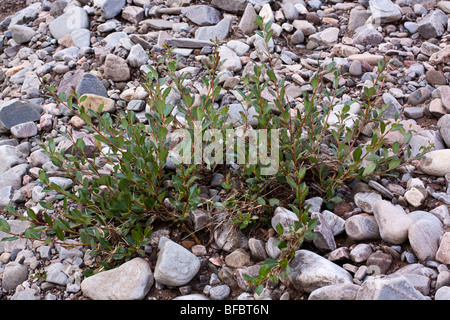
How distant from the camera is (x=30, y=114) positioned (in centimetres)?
341

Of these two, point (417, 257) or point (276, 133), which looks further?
point (276, 133)

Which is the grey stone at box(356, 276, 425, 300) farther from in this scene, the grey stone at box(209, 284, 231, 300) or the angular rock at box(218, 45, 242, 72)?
the angular rock at box(218, 45, 242, 72)

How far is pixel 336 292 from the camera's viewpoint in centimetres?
192

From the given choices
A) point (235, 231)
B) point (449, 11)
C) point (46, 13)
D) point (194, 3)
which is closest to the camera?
point (235, 231)

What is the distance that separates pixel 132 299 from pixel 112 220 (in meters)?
0.51

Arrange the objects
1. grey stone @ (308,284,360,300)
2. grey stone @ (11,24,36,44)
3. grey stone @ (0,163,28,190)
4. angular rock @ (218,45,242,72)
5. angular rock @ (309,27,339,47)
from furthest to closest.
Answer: grey stone @ (11,24,36,44), angular rock @ (309,27,339,47), angular rock @ (218,45,242,72), grey stone @ (0,163,28,190), grey stone @ (308,284,360,300)

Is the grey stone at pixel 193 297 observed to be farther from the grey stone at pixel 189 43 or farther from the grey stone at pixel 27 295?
the grey stone at pixel 189 43

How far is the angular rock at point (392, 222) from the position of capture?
217 centimetres

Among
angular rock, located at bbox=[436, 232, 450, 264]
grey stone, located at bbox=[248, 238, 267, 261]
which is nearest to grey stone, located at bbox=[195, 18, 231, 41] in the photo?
grey stone, located at bbox=[248, 238, 267, 261]

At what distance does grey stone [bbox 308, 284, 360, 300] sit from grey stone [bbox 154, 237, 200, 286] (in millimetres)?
601

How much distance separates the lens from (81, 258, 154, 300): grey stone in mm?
2127

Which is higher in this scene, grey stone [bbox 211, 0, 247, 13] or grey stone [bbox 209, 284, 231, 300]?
grey stone [bbox 211, 0, 247, 13]

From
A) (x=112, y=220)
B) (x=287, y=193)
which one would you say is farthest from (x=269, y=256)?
(x=112, y=220)
